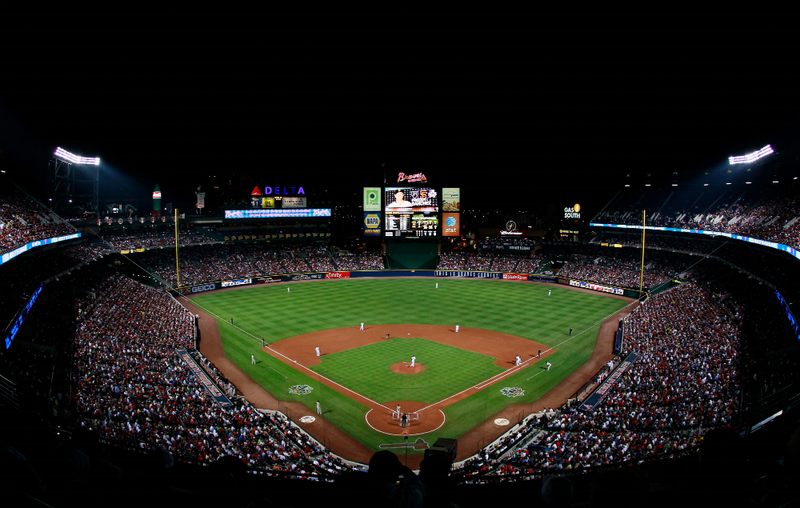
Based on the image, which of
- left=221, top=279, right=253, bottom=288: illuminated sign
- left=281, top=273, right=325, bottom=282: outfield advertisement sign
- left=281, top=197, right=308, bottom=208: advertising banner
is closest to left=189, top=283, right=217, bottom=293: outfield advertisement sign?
left=221, top=279, right=253, bottom=288: illuminated sign

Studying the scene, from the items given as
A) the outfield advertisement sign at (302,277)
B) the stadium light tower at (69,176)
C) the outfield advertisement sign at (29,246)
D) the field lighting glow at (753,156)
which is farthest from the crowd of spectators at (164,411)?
the field lighting glow at (753,156)

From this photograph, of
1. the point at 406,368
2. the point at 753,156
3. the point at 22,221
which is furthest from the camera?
the point at 753,156

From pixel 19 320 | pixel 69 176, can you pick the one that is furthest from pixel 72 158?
pixel 19 320

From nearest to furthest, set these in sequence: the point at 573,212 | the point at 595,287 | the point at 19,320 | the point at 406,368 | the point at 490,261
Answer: the point at 19,320 → the point at 406,368 → the point at 595,287 → the point at 490,261 → the point at 573,212

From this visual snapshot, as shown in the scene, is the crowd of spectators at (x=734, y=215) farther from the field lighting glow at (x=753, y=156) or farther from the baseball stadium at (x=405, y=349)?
the field lighting glow at (x=753, y=156)

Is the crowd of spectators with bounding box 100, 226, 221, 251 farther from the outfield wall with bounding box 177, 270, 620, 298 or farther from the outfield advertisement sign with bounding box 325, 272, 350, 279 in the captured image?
the outfield advertisement sign with bounding box 325, 272, 350, 279

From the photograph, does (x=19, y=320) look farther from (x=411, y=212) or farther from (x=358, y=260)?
(x=358, y=260)

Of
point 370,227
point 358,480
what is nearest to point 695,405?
point 358,480
